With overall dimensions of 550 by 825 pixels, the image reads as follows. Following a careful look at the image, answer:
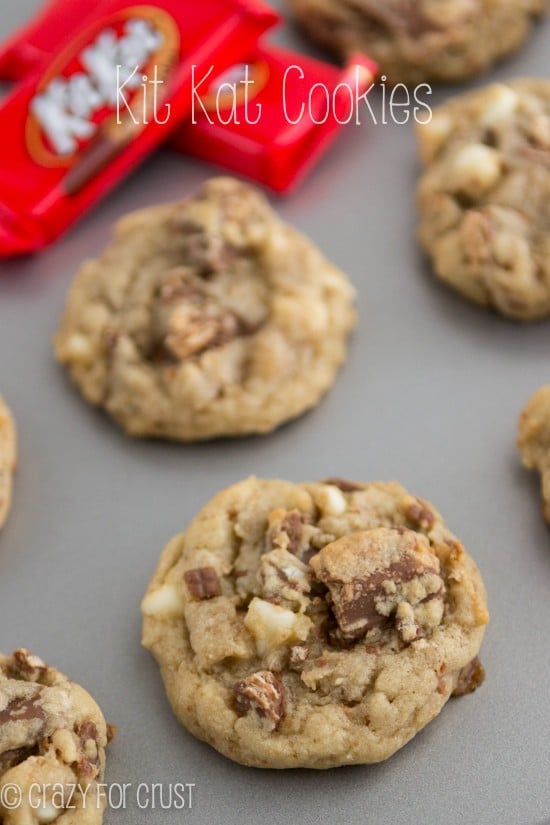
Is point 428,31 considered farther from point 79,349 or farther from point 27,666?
point 27,666

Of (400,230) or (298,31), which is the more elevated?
(298,31)

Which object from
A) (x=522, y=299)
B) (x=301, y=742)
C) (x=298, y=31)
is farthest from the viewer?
(x=298, y=31)

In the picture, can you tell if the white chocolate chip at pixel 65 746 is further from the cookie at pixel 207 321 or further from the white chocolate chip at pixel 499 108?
the white chocolate chip at pixel 499 108

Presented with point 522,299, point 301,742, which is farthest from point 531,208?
point 301,742

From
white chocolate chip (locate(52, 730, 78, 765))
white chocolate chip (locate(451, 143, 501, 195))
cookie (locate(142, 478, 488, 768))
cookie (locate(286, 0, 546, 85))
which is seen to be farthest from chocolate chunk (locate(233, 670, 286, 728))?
cookie (locate(286, 0, 546, 85))

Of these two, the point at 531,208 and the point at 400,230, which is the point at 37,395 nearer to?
the point at 400,230

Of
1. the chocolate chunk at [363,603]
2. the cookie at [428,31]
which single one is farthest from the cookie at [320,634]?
the cookie at [428,31]
